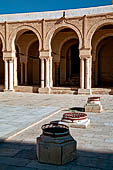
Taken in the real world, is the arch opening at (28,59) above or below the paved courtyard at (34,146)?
above

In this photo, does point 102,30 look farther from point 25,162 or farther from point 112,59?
point 25,162

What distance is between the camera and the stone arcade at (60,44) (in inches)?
595

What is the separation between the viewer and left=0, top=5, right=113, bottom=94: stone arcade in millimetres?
15125

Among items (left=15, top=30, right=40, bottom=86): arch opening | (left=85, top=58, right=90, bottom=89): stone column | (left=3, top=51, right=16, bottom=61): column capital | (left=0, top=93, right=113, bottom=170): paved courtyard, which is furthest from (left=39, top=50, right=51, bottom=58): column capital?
(left=0, top=93, right=113, bottom=170): paved courtyard

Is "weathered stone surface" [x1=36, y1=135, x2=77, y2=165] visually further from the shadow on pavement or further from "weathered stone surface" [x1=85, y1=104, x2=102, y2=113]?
"weathered stone surface" [x1=85, y1=104, x2=102, y2=113]

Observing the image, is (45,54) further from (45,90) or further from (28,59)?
(28,59)

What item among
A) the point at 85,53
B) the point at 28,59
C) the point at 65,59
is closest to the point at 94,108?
the point at 85,53

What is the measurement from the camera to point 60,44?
19016 mm

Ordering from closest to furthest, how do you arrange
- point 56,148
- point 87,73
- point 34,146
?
point 56,148
point 34,146
point 87,73

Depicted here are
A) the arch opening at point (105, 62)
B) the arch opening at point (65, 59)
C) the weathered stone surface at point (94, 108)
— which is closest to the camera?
the weathered stone surface at point (94, 108)

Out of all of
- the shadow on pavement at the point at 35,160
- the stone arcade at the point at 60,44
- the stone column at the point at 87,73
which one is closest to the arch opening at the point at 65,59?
the stone arcade at the point at 60,44

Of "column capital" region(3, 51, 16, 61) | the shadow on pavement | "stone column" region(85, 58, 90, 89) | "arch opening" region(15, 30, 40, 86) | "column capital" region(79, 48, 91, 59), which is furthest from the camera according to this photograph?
"arch opening" region(15, 30, 40, 86)

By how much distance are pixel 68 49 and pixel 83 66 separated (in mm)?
6515

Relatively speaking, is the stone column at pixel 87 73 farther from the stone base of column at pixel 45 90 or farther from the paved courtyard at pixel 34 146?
the paved courtyard at pixel 34 146
